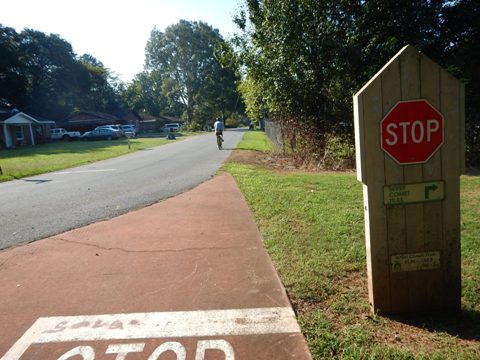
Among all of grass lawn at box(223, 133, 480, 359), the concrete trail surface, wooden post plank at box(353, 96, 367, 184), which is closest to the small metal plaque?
grass lawn at box(223, 133, 480, 359)

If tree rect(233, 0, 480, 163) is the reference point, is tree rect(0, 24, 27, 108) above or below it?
above

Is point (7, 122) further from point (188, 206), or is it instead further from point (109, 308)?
point (109, 308)

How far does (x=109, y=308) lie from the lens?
3.56m

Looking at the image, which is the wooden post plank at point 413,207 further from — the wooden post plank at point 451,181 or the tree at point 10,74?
the tree at point 10,74

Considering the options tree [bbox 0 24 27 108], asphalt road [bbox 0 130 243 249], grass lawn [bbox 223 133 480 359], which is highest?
tree [bbox 0 24 27 108]

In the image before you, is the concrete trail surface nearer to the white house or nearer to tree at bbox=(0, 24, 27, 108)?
the white house

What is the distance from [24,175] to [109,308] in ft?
45.2

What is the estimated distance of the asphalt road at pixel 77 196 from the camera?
22.3 ft

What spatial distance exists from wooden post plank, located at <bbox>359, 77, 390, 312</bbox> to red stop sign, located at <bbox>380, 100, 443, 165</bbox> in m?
0.08

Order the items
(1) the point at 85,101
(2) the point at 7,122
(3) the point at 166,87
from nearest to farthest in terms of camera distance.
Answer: (2) the point at 7,122 → (1) the point at 85,101 → (3) the point at 166,87

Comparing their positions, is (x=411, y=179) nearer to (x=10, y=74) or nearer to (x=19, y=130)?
(x=19, y=130)

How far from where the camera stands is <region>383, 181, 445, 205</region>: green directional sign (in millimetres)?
3127

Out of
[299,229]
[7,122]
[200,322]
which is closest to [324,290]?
[200,322]


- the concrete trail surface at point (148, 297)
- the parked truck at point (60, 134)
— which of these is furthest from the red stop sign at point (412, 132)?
the parked truck at point (60, 134)
